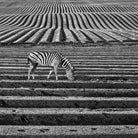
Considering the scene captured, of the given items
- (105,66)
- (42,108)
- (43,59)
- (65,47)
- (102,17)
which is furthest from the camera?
(102,17)

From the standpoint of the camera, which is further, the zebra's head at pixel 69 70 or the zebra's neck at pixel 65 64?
the zebra's neck at pixel 65 64

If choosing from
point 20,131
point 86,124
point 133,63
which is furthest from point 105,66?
point 20,131

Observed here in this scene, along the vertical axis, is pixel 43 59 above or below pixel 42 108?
above

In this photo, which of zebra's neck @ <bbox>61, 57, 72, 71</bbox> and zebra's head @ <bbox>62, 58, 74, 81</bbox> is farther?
zebra's neck @ <bbox>61, 57, 72, 71</bbox>

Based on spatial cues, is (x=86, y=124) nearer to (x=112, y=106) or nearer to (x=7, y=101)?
(x=112, y=106)

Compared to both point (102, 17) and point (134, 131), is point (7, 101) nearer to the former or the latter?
point (134, 131)

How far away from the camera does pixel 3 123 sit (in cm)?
518

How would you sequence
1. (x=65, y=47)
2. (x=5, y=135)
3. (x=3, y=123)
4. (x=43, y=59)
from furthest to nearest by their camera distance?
1. (x=65, y=47)
2. (x=43, y=59)
3. (x=3, y=123)
4. (x=5, y=135)

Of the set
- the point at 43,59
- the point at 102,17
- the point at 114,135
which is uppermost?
the point at 102,17

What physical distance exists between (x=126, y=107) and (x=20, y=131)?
2230 millimetres

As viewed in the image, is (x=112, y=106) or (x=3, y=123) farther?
(x=112, y=106)

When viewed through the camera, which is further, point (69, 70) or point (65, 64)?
point (65, 64)

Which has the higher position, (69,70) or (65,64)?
(65,64)

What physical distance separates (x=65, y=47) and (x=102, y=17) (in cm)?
2178
